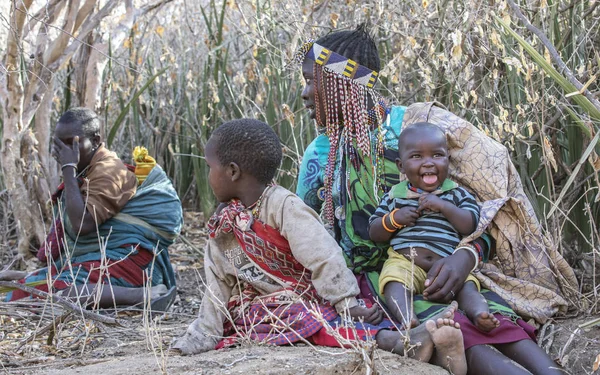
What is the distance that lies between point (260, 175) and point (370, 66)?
77cm

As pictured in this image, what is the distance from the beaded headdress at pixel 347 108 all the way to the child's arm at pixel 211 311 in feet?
1.92

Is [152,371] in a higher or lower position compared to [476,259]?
lower

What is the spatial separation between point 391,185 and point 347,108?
15.0 inches

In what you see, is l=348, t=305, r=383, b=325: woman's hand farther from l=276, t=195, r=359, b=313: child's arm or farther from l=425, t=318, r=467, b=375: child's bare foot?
l=425, t=318, r=467, b=375: child's bare foot

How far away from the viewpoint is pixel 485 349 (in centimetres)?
275

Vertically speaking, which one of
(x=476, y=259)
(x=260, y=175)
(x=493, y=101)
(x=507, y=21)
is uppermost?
(x=507, y=21)

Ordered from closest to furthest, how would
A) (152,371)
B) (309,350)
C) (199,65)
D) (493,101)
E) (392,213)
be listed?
1. (152,371)
2. (309,350)
3. (392,213)
4. (493,101)
5. (199,65)

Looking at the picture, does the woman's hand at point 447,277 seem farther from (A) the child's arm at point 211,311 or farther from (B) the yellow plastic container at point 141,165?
(B) the yellow plastic container at point 141,165

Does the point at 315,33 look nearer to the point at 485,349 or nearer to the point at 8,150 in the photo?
the point at 8,150

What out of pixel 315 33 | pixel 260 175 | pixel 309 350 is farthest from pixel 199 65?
pixel 309 350

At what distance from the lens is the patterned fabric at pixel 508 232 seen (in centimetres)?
311

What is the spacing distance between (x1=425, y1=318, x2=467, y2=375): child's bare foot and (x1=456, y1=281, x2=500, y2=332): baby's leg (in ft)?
0.47

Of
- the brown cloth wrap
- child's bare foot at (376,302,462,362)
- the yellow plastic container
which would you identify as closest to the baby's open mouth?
child's bare foot at (376,302,462,362)

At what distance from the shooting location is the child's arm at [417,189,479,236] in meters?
3.01
